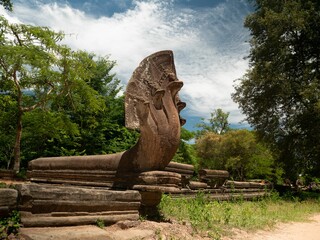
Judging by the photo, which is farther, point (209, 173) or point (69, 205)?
point (209, 173)

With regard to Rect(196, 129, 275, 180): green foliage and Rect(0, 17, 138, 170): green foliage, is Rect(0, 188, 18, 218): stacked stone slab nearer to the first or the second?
Rect(0, 17, 138, 170): green foliage

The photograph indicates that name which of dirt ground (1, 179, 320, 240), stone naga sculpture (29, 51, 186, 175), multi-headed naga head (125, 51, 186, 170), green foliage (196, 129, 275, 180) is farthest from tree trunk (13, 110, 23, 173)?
green foliage (196, 129, 275, 180)

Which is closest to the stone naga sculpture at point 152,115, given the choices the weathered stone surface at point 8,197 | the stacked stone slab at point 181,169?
the stacked stone slab at point 181,169

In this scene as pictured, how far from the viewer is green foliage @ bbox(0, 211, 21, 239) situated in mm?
2924

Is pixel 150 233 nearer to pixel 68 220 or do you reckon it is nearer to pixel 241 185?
pixel 68 220

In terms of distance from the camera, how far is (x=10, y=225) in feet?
9.86

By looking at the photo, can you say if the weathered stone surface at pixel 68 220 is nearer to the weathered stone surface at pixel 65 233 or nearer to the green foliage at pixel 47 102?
the weathered stone surface at pixel 65 233

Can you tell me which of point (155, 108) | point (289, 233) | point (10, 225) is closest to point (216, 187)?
point (289, 233)

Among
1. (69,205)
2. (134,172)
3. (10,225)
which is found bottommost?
(10,225)

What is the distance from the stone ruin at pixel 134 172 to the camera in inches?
139

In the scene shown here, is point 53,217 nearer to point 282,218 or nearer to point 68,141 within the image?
point 282,218

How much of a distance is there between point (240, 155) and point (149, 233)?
75.0 ft

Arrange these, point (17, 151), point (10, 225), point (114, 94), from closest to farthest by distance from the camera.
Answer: point (10, 225) < point (17, 151) < point (114, 94)

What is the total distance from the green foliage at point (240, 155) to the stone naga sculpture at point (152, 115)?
19451 mm
